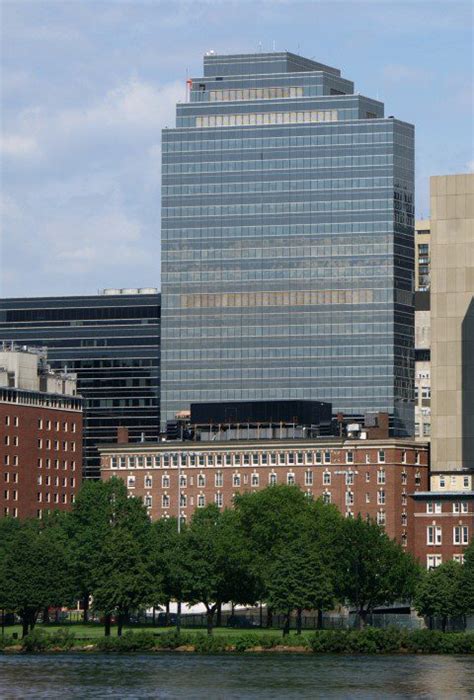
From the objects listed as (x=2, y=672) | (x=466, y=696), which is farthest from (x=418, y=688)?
(x=2, y=672)

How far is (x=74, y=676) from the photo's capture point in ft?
634

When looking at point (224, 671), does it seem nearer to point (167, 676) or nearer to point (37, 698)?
point (167, 676)

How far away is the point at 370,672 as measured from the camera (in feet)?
643

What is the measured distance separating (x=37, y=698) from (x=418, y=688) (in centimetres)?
3272

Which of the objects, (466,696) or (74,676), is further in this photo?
(74,676)

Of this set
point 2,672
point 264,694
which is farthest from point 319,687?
point 2,672

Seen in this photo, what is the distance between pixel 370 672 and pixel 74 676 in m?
27.4

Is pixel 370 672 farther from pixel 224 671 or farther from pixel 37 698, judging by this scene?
pixel 37 698

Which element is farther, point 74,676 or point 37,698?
point 74,676

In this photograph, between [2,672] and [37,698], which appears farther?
[2,672]

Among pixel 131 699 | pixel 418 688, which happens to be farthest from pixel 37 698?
pixel 418 688

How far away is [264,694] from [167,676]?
18.3 m

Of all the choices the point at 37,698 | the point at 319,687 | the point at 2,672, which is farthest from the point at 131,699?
the point at 2,672

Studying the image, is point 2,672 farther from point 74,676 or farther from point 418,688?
point 418,688
